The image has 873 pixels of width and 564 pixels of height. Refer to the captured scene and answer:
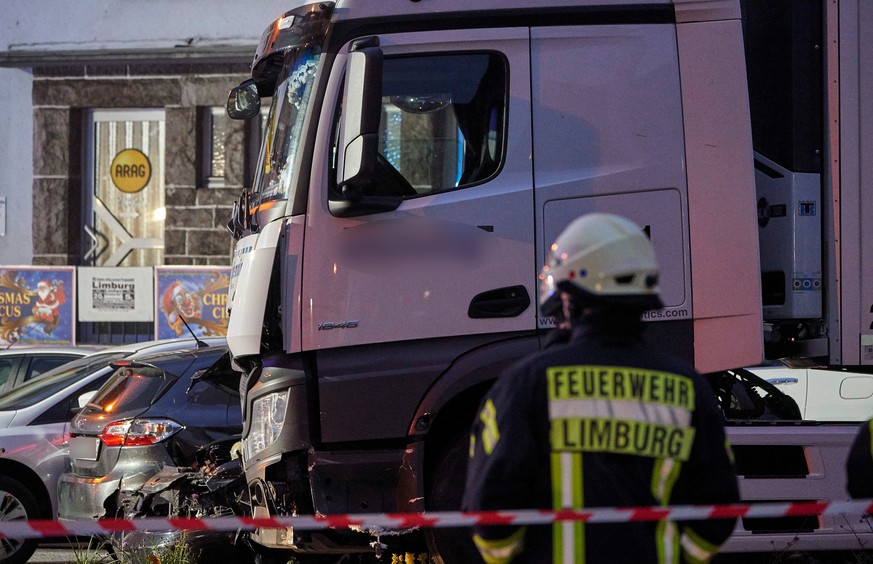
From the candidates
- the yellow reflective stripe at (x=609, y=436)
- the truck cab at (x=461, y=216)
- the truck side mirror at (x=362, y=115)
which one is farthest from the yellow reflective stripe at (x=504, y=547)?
the truck side mirror at (x=362, y=115)

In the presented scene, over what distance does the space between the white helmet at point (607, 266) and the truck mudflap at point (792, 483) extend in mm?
3146

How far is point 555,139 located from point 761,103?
4.05ft

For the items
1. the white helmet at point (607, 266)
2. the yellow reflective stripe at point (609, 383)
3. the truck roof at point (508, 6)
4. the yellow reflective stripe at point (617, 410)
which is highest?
the truck roof at point (508, 6)

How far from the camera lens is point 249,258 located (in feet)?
18.5

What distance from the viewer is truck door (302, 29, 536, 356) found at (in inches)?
209

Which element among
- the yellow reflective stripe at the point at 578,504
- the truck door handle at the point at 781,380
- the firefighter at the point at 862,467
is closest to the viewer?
the yellow reflective stripe at the point at 578,504

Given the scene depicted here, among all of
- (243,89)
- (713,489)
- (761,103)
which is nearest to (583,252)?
(713,489)

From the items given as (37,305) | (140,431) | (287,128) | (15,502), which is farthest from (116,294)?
(287,128)

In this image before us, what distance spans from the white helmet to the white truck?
2460 millimetres

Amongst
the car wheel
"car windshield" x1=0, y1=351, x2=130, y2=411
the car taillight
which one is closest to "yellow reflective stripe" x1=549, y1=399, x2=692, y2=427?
the car taillight

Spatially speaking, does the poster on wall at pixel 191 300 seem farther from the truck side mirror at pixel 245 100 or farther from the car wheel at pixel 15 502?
the truck side mirror at pixel 245 100

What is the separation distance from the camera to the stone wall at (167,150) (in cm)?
1652

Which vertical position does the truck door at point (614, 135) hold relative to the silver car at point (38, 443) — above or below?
above

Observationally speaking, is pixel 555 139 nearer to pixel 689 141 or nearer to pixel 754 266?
pixel 689 141
